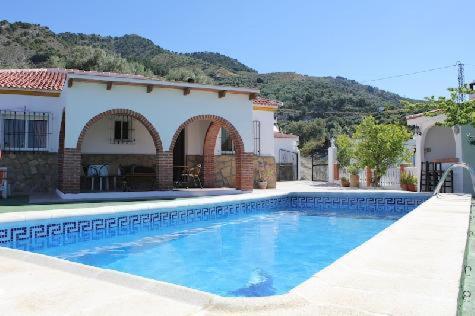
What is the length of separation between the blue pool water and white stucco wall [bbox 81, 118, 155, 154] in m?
6.34

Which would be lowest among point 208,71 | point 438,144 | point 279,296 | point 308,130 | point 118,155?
point 279,296

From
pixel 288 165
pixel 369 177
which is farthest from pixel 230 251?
pixel 288 165

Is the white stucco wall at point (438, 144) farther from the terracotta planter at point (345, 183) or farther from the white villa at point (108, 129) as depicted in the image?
the white villa at point (108, 129)

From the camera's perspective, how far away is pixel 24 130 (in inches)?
604

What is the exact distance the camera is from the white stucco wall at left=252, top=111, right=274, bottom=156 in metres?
19.4

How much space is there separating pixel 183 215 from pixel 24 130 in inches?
305

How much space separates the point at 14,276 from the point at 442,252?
495 cm

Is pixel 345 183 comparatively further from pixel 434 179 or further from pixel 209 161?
pixel 209 161

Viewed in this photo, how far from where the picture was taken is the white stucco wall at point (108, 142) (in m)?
16.4

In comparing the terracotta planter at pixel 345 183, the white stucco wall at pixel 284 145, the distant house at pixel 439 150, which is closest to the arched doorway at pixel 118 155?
the terracotta planter at pixel 345 183

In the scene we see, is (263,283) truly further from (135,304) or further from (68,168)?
(68,168)

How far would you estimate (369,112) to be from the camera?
58.6 m

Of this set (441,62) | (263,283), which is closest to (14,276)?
(263,283)

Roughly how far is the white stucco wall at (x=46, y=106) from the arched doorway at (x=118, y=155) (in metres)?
0.60
